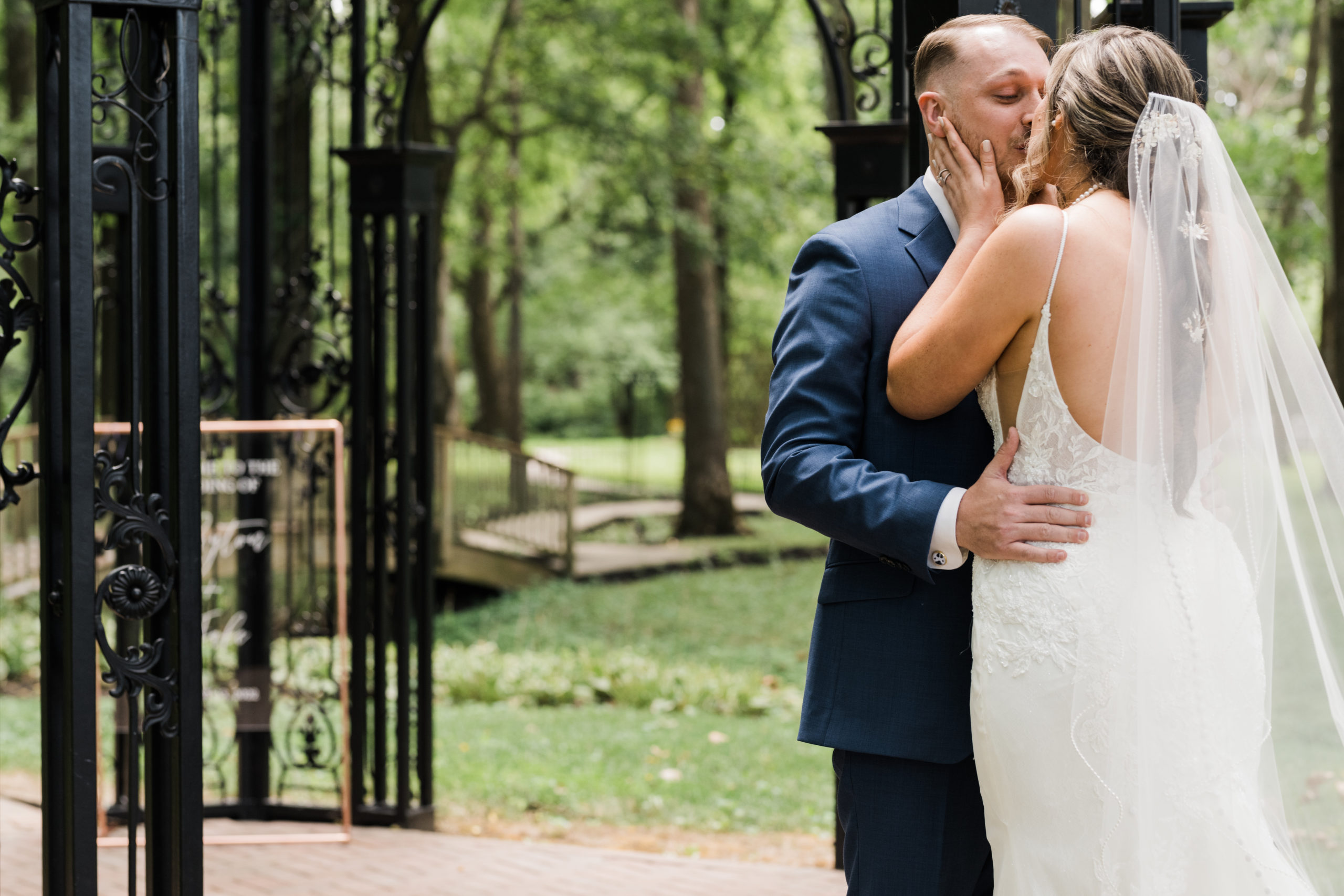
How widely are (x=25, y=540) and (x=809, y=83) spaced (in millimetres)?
15368

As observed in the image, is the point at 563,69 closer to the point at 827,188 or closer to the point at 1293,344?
the point at 827,188

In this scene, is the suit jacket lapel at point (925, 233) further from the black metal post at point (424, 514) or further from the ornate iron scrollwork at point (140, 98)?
the black metal post at point (424, 514)

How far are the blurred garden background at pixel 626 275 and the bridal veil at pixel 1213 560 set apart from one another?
3.83m

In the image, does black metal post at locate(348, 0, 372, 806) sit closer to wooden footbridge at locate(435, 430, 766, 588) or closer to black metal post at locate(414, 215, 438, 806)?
black metal post at locate(414, 215, 438, 806)

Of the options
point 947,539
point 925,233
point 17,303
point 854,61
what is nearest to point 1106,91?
point 925,233

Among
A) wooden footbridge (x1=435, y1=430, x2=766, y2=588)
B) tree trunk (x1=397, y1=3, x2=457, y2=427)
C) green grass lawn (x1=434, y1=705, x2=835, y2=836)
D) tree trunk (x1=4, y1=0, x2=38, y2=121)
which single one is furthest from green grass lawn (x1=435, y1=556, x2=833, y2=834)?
tree trunk (x1=4, y1=0, x2=38, y2=121)

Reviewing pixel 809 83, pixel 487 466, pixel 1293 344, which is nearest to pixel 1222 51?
pixel 809 83

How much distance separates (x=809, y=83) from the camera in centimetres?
2295

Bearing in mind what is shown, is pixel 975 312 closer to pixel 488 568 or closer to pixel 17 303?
pixel 17 303

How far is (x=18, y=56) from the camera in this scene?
15.2 m

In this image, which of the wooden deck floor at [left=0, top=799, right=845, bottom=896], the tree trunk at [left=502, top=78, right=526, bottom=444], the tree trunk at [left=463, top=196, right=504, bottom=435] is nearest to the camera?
the wooden deck floor at [left=0, top=799, right=845, bottom=896]

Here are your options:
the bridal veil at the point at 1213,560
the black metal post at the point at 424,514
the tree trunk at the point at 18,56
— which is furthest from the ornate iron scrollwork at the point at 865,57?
the tree trunk at the point at 18,56

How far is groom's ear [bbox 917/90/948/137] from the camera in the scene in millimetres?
2621

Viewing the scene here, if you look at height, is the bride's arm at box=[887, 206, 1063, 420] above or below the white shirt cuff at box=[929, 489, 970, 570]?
above
